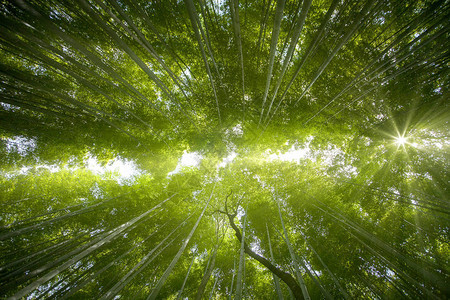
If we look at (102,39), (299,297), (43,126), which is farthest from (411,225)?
(43,126)

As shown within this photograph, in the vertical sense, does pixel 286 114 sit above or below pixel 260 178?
above

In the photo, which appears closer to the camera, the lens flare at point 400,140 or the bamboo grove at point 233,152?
the bamboo grove at point 233,152

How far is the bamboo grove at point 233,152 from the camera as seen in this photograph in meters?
3.10

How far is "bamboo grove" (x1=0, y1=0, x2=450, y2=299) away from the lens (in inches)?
122

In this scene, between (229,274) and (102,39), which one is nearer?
(102,39)

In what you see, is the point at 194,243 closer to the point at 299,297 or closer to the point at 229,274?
the point at 229,274

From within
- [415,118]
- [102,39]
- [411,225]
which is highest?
[102,39]

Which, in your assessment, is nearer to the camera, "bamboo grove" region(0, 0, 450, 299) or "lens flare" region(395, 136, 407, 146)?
"bamboo grove" region(0, 0, 450, 299)

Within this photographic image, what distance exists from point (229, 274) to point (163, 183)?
4.77 meters

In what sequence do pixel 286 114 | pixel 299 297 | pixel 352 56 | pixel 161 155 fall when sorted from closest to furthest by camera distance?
pixel 299 297 → pixel 352 56 → pixel 286 114 → pixel 161 155

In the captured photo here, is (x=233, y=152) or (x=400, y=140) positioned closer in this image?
(x=400, y=140)

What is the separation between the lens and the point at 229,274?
673 centimetres

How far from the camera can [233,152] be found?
667 centimetres

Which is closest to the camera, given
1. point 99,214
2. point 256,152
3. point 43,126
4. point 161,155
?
point 43,126
